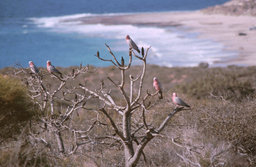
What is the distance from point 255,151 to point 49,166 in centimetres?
488

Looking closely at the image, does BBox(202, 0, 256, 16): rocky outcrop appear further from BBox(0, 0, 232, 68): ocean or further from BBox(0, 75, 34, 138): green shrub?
BBox(0, 75, 34, 138): green shrub

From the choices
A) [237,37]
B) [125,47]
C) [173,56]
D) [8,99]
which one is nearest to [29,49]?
[125,47]

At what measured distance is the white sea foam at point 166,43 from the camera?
114 feet

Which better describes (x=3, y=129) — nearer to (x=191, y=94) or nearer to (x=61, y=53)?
(x=191, y=94)

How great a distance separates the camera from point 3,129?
7.94 m

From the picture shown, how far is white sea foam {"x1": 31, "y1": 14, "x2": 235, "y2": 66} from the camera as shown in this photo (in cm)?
3488

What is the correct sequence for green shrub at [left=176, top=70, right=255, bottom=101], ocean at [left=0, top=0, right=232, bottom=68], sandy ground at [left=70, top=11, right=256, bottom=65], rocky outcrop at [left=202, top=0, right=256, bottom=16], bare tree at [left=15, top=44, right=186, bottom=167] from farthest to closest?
rocky outcrop at [left=202, top=0, right=256, bottom=16] < sandy ground at [left=70, top=11, right=256, bottom=65] < ocean at [left=0, top=0, right=232, bottom=68] < green shrub at [left=176, top=70, right=255, bottom=101] < bare tree at [left=15, top=44, right=186, bottom=167]

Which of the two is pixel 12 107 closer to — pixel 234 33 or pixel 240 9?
pixel 234 33

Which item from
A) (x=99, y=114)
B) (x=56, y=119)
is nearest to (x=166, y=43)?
(x=99, y=114)

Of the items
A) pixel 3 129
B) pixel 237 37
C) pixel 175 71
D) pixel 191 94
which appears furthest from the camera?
pixel 237 37

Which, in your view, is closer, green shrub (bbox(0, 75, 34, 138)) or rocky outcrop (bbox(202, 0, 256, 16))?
green shrub (bbox(0, 75, 34, 138))

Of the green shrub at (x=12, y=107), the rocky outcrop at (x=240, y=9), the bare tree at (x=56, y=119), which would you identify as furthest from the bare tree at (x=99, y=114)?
the rocky outcrop at (x=240, y=9)

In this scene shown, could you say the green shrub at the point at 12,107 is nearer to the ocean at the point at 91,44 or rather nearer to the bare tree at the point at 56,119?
the bare tree at the point at 56,119

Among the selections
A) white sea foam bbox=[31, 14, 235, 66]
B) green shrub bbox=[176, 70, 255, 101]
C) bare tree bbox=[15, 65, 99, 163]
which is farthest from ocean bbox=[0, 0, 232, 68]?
bare tree bbox=[15, 65, 99, 163]
